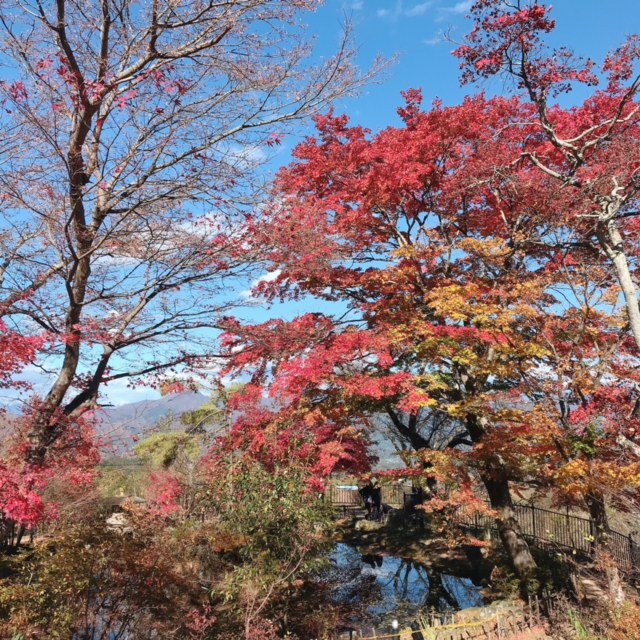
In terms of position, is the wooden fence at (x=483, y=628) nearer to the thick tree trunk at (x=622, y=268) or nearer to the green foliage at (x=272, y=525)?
the green foliage at (x=272, y=525)

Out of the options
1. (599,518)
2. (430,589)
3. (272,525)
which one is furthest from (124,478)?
(599,518)

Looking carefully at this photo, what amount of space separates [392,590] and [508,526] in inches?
143

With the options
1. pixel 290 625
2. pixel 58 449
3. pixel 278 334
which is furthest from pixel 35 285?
pixel 290 625

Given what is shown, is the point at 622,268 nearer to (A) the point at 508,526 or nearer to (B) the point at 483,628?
(B) the point at 483,628

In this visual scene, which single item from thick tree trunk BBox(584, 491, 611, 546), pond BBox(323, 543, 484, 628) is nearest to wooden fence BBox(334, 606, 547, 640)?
thick tree trunk BBox(584, 491, 611, 546)

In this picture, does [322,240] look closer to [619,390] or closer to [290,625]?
[619,390]

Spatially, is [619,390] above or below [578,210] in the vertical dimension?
below

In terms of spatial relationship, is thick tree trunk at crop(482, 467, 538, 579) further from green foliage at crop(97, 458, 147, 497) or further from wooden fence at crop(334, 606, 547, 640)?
green foliage at crop(97, 458, 147, 497)

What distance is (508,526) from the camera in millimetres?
9594

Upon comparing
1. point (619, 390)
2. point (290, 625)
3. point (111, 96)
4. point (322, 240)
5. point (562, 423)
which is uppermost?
point (111, 96)

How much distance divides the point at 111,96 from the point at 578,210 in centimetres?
713

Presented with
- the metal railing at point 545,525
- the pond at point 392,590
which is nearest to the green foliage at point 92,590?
the pond at point 392,590

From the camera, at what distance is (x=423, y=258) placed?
33.2 feet

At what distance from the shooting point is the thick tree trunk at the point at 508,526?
9375 millimetres
